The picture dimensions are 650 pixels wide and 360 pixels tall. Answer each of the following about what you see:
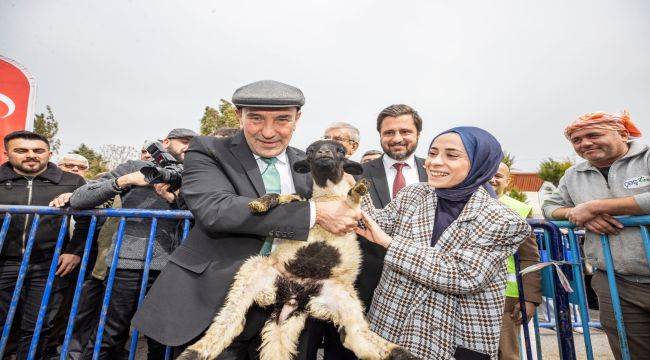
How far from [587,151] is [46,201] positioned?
19.2ft

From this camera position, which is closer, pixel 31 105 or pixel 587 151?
pixel 587 151

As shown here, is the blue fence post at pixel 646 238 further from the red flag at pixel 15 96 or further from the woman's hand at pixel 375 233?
the red flag at pixel 15 96

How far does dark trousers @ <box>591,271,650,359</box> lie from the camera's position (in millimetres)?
2709

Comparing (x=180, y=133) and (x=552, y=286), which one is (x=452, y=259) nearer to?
(x=552, y=286)

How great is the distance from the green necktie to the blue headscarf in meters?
1.14

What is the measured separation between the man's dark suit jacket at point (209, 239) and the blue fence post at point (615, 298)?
238cm

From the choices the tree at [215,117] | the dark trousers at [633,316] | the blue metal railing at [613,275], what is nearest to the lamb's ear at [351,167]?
the blue metal railing at [613,275]

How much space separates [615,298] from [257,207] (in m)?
2.73

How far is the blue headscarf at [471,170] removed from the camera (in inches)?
89.2

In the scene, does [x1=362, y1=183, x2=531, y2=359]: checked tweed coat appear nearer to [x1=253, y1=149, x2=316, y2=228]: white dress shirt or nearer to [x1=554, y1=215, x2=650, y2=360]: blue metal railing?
[x1=253, y1=149, x2=316, y2=228]: white dress shirt

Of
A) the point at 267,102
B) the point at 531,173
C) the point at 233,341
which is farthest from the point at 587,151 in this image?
the point at 531,173

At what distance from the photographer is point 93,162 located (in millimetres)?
29250

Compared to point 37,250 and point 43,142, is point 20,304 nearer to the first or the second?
point 37,250

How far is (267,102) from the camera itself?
89.9 inches
